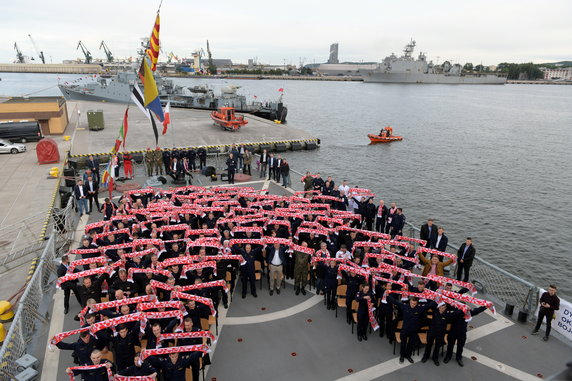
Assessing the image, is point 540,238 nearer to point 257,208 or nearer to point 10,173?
point 257,208

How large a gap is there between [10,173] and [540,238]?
36.8 metres

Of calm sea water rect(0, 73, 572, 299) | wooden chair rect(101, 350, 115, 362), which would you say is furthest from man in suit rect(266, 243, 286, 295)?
calm sea water rect(0, 73, 572, 299)

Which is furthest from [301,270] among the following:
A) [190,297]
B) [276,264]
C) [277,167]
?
[277,167]

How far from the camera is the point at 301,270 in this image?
12.1m

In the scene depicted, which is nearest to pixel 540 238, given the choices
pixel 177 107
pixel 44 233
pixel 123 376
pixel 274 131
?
pixel 123 376

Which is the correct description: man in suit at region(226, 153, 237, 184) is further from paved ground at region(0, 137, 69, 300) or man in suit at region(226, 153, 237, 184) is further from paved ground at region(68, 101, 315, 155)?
paved ground at region(68, 101, 315, 155)

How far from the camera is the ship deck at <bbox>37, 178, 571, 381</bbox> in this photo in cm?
915

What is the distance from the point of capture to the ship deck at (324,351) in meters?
9.15

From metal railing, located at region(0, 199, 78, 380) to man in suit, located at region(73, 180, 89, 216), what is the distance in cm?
350

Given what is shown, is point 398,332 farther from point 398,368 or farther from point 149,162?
point 149,162

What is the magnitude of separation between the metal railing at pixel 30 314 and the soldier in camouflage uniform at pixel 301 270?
7694 mm

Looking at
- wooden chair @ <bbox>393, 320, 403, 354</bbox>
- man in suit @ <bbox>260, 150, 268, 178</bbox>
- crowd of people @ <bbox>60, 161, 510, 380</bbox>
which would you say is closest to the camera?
crowd of people @ <bbox>60, 161, 510, 380</bbox>

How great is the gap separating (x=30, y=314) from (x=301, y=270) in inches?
315

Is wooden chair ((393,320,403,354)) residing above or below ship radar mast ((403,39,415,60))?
below
